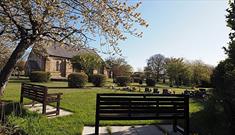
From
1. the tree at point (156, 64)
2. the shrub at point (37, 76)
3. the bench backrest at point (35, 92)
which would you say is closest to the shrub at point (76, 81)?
the shrub at point (37, 76)

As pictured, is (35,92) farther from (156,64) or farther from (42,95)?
(156,64)

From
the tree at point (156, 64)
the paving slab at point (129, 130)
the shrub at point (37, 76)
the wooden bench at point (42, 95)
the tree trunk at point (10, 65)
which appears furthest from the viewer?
the tree at point (156, 64)

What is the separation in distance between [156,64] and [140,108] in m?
75.9

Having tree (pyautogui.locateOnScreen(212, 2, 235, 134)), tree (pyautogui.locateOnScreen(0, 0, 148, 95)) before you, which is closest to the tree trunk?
tree (pyautogui.locateOnScreen(0, 0, 148, 95))

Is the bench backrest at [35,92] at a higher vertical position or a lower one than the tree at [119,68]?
lower

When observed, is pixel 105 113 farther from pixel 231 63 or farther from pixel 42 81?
pixel 42 81

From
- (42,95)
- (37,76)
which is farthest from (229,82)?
(37,76)

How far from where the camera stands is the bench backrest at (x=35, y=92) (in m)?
10.5

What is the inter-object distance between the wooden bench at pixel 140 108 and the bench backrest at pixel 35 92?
412 centimetres

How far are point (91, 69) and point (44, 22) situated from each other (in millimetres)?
36118

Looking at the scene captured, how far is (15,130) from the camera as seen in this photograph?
21.0 ft

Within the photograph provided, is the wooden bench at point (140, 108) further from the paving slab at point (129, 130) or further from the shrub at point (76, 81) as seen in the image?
the shrub at point (76, 81)

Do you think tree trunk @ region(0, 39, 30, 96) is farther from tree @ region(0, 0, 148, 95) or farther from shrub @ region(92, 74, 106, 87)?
shrub @ region(92, 74, 106, 87)

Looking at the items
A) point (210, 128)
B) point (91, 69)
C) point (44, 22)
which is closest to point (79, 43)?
point (44, 22)
